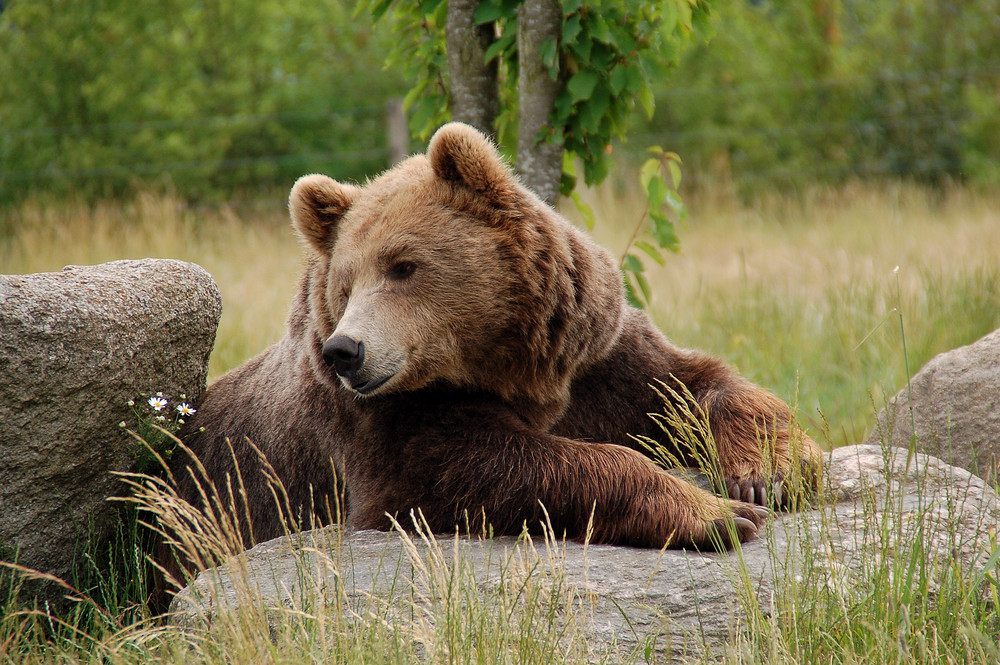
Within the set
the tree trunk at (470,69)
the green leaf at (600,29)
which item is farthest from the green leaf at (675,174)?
the tree trunk at (470,69)

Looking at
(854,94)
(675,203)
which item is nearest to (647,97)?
(675,203)

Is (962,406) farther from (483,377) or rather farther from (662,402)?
(483,377)

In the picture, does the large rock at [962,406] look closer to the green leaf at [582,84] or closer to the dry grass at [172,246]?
the green leaf at [582,84]

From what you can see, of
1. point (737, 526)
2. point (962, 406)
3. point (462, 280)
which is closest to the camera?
point (737, 526)

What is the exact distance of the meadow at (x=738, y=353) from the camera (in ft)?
7.83

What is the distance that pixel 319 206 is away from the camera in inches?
141

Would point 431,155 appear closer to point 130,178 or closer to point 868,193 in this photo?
point 868,193

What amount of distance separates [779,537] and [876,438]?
1.36m

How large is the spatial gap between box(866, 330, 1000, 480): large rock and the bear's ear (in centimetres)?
172

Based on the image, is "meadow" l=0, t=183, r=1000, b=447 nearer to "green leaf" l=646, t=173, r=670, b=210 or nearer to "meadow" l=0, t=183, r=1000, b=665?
"meadow" l=0, t=183, r=1000, b=665

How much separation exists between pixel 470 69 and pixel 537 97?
1.38ft

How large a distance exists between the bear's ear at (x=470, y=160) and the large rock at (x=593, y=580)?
1205 millimetres

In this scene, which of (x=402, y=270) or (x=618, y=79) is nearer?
A: (x=402, y=270)

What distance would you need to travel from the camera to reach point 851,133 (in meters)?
16.2
